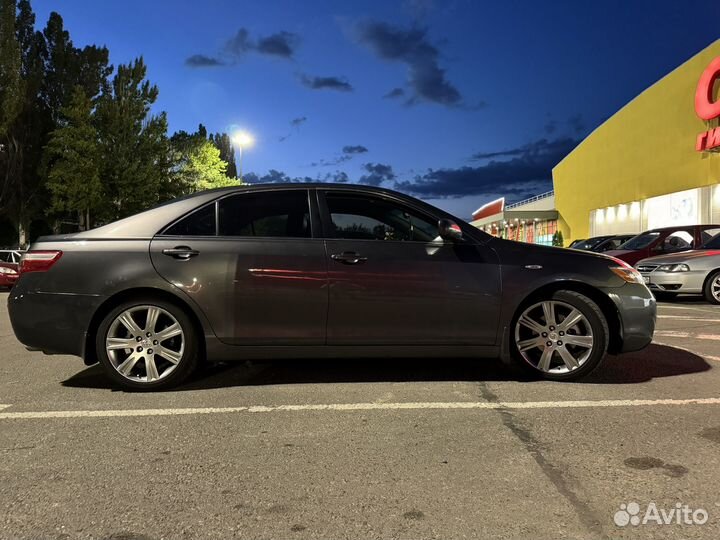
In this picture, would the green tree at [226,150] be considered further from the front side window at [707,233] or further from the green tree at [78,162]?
the front side window at [707,233]

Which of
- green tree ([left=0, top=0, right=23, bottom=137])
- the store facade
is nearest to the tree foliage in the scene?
green tree ([left=0, top=0, right=23, bottom=137])

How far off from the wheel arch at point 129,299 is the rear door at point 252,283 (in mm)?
142

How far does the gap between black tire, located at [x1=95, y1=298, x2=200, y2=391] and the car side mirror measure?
2.12 m

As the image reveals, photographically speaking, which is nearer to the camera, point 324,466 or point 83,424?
point 324,466

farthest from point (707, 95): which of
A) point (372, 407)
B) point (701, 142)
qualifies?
point (372, 407)

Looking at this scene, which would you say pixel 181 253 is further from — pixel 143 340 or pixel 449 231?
pixel 449 231

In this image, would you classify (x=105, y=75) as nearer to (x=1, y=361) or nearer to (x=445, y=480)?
(x=1, y=361)

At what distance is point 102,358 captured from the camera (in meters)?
4.35

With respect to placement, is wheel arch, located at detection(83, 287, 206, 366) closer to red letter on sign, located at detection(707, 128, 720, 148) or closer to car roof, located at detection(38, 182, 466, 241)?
car roof, located at detection(38, 182, 466, 241)

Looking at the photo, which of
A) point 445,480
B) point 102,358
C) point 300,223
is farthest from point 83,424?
point 445,480

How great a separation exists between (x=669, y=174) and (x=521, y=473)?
3023cm

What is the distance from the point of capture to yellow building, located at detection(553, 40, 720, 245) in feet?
80.9

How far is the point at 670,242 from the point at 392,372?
36.3 ft

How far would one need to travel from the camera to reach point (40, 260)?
4.37m
